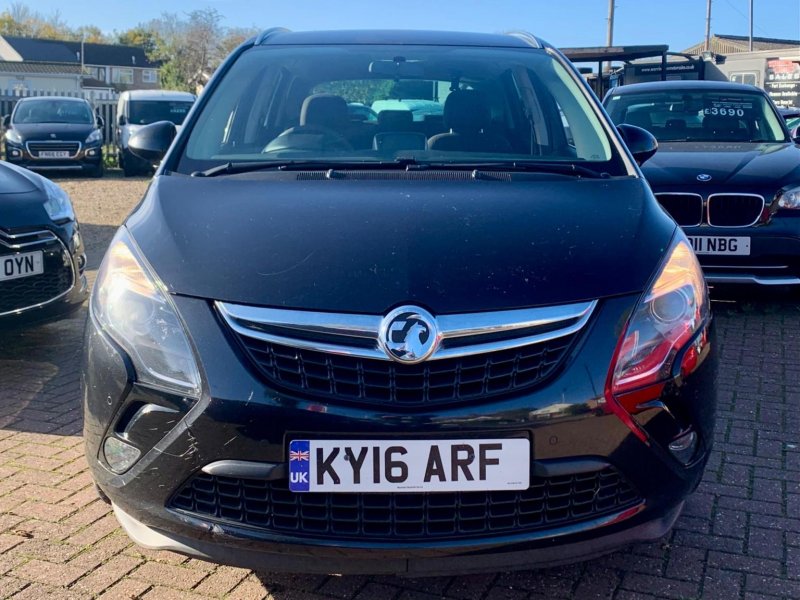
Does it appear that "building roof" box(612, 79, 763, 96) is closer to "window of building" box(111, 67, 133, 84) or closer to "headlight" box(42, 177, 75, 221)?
"headlight" box(42, 177, 75, 221)

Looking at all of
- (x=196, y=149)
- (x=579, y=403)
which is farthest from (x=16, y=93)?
(x=579, y=403)

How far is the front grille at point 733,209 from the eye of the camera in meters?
6.06

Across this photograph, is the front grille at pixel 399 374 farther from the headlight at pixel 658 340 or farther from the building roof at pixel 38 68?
the building roof at pixel 38 68

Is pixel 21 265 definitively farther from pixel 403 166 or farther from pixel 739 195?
pixel 739 195

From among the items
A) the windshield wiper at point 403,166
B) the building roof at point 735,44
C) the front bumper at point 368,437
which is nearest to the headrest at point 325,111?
the windshield wiper at point 403,166

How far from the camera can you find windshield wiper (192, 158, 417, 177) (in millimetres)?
3158

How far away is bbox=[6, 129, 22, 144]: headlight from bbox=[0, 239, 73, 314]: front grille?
46.1 ft

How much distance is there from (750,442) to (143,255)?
2635 mm

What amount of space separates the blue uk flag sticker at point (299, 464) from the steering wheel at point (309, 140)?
1500 mm

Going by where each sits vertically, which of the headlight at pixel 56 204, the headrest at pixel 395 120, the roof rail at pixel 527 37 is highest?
the roof rail at pixel 527 37

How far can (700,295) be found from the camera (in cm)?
256

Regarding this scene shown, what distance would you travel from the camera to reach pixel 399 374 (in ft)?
7.32

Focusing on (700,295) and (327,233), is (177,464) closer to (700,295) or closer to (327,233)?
(327,233)

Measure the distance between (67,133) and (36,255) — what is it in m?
14.0
